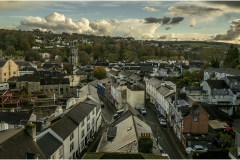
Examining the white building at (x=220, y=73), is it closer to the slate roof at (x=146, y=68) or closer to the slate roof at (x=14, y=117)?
the slate roof at (x=146, y=68)

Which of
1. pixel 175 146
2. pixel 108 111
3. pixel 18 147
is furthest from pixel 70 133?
pixel 108 111

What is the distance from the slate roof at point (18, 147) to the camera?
12.5m

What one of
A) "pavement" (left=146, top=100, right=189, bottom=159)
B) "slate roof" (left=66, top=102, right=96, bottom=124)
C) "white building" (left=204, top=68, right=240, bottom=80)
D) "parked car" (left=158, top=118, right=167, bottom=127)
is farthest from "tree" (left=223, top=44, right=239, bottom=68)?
"slate roof" (left=66, top=102, right=96, bottom=124)

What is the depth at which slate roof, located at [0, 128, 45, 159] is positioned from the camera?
12.5 meters

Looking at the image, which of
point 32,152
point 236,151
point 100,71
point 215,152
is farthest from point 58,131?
point 100,71

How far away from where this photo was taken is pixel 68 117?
23891mm

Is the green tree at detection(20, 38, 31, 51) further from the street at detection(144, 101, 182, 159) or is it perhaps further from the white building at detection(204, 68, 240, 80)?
the street at detection(144, 101, 182, 159)

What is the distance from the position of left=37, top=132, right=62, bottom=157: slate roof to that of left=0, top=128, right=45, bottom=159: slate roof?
324 cm

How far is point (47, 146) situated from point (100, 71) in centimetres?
5029

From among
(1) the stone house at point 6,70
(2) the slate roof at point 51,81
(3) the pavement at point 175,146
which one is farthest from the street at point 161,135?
(1) the stone house at point 6,70

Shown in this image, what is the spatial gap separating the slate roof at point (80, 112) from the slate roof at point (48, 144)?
4.47 meters

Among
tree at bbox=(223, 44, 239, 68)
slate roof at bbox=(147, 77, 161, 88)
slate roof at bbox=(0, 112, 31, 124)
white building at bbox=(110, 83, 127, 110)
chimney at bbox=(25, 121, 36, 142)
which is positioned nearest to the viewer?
chimney at bbox=(25, 121, 36, 142)

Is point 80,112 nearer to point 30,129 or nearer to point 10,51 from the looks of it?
point 30,129

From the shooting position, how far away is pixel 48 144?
18.7 meters
